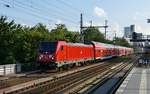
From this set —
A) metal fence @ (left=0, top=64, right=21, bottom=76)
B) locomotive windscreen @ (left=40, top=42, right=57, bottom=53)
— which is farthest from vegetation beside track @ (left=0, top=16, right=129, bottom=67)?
locomotive windscreen @ (left=40, top=42, right=57, bottom=53)

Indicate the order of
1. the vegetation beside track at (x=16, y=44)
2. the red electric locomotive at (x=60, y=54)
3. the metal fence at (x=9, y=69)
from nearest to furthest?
the metal fence at (x=9, y=69) → the red electric locomotive at (x=60, y=54) → the vegetation beside track at (x=16, y=44)

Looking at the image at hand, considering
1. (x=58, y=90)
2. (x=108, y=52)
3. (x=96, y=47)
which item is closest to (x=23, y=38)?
(x=96, y=47)

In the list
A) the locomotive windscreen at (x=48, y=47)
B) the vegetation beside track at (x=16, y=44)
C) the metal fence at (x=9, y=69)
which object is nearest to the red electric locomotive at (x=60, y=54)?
the locomotive windscreen at (x=48, y=47)

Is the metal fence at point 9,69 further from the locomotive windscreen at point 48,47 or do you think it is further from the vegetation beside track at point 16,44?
the vegetation beside track at point 16,44

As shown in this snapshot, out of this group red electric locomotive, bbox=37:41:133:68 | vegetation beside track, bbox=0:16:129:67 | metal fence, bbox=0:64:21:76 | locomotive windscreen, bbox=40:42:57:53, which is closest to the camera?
metal fence, bbox=0:64:21:76

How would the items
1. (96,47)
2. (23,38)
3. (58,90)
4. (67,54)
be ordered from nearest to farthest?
(58,90), (67,54), (23,38), (96,47)

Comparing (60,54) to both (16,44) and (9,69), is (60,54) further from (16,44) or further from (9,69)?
(16,44)

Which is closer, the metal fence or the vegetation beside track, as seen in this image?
the metal fence

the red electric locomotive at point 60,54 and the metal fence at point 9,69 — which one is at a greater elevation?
the red electric locomotive at point 60,54

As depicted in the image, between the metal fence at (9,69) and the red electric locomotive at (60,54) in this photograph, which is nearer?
the metal fence at (9,69)

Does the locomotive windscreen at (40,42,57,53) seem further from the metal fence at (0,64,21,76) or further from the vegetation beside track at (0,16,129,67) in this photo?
the vegetation beside track at (0,16,129,67)

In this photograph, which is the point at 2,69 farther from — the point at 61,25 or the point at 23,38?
the point at 61,25

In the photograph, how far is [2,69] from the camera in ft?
122

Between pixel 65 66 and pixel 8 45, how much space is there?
664cm
